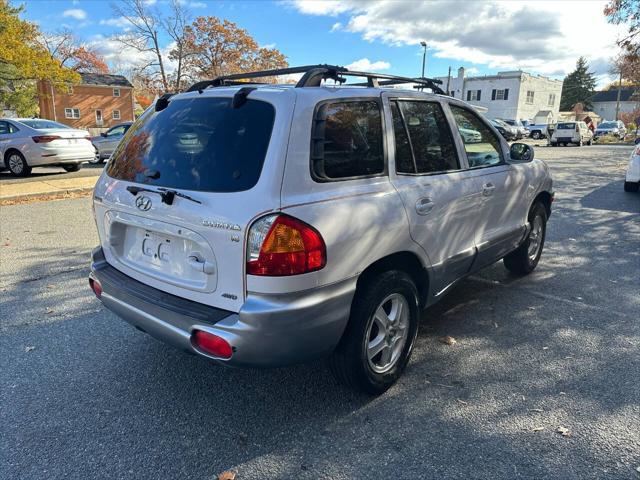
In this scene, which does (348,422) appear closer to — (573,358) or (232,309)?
(232,309)

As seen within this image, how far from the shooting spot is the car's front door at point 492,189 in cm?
379

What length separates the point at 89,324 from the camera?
3881 mm

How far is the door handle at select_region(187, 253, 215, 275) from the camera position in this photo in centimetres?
242

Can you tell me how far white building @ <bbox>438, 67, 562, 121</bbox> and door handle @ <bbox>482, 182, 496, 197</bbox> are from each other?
53.8 m

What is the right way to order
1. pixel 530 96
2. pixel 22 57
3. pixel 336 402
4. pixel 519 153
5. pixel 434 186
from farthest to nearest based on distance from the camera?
pixel 530 96 < pixel 22 57 < pixel 519 153 < pixel 434 186 < pixel 336 402

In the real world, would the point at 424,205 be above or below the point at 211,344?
above

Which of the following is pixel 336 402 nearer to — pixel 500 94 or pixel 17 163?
pixel 17 163

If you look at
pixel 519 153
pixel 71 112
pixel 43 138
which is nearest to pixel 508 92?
pixel 71 112

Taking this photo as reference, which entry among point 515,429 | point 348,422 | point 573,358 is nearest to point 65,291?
point 348,422

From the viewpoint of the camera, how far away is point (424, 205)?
120 inches

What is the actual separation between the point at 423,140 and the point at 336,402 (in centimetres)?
185

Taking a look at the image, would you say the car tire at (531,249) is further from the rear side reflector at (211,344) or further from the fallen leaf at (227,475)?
the fallen leaf at (227,475)

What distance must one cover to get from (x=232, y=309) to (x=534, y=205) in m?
3.71

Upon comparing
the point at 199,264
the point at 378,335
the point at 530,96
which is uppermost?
the point at 530,96
